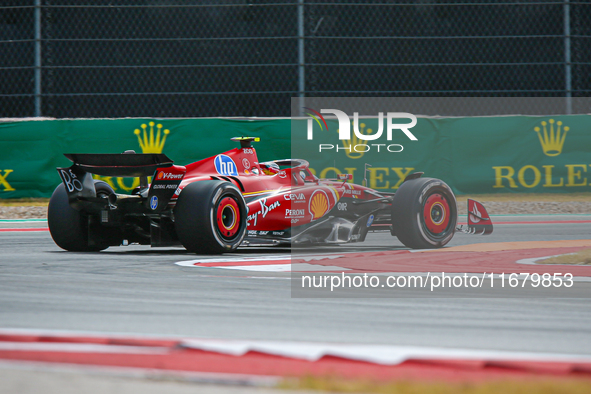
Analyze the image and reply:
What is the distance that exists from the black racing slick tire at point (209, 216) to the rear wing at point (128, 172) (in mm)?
204

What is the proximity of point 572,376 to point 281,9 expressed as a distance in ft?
65.9

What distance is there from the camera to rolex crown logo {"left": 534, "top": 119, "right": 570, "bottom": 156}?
569 inches

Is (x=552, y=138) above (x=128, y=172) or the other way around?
above

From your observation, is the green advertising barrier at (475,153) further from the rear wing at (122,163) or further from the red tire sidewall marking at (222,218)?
the rear wing at (122,163)

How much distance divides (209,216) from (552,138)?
29.0ft

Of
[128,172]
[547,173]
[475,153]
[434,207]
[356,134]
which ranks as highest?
[356,134]

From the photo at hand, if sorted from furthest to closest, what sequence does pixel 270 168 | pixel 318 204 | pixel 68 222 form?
pixel 270 168, pixel 318 204, pixel 68 222

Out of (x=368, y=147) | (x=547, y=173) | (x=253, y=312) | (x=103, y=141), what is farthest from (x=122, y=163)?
(x=547, y=173)

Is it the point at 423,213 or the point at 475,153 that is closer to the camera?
the point at 423,213

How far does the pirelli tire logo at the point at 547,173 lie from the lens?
47.0 ft

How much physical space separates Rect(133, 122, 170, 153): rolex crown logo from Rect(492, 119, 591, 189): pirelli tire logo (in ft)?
19.7

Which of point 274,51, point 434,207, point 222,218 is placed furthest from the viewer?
point 274,51

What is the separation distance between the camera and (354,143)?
14484 mm

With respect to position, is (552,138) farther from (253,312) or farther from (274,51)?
(253,312)
